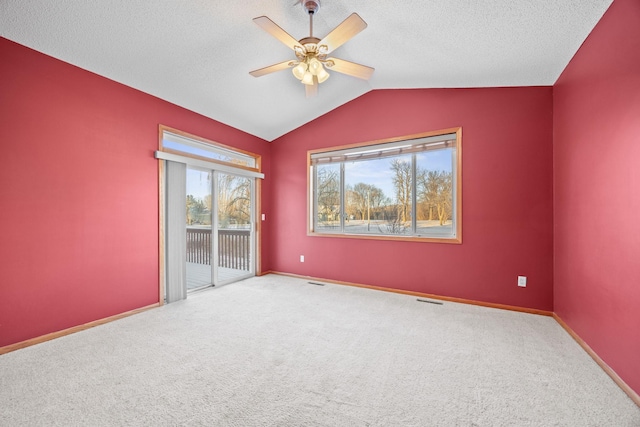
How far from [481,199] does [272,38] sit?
3.08 metres

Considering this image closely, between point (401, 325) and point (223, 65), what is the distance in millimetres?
3455

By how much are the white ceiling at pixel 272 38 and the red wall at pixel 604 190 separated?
0.37 meters

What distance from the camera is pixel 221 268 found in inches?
200

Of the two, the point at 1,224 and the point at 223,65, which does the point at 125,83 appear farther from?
the point at 1,224

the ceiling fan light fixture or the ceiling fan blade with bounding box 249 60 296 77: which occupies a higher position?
the ceiling fan blade with bounding box 249 60 296 77

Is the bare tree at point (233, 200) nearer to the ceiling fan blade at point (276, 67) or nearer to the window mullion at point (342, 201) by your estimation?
the window mullion at point (342, 201)

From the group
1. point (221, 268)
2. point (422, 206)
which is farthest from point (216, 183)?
point (422, 206)

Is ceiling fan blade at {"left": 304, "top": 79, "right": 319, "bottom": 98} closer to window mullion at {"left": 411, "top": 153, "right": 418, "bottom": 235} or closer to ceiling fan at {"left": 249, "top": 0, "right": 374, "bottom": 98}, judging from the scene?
ceiling fan at {"left": 249, "top": 0, "right": 374, "bottom": 98}

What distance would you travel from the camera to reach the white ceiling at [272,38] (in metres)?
2.12

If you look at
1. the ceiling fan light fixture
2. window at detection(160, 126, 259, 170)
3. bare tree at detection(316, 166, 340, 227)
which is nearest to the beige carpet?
bare tree at detection(316, 166, 340, 227)

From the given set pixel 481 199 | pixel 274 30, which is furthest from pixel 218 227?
pixel 481 199

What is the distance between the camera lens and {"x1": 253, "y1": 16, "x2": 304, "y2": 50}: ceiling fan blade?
1.94 meters

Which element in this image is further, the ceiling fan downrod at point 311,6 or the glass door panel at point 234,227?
the glass door panel at point 234,227

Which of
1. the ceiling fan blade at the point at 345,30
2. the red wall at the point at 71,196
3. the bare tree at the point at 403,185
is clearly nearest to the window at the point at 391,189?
the bare tree at the point at 403,185
